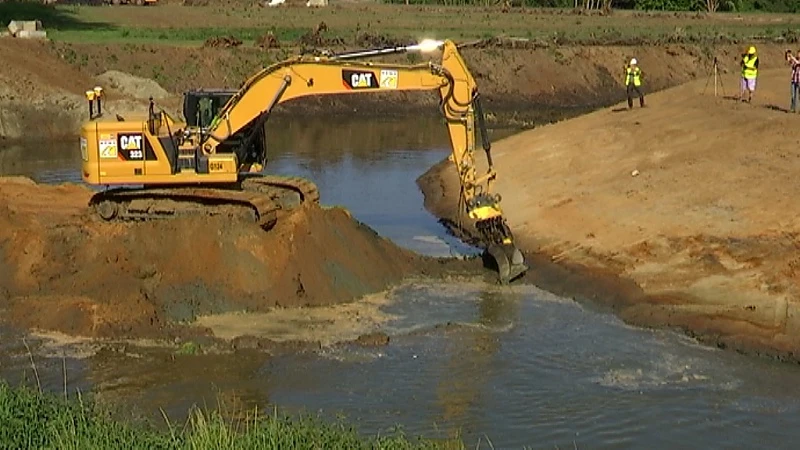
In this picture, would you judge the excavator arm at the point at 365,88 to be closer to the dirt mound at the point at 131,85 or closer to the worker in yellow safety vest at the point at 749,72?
the worker in yellow safety vest at the point at 749,72

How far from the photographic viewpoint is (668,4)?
10712 cm

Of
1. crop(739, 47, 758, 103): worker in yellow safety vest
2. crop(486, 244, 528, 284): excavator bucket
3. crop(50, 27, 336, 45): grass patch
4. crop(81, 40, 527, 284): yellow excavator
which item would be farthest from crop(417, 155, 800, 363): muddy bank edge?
crop(50, 27, 336, 45): grass patch

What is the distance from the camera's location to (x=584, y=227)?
25.9 m

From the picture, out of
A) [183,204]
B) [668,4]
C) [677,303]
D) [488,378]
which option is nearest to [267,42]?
[183,204]

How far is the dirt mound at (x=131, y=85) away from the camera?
4772 cm

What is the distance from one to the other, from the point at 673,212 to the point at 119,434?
16098 millimetres

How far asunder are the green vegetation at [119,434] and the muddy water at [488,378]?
9.00 feet

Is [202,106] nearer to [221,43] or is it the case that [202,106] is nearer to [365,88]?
[365,88]

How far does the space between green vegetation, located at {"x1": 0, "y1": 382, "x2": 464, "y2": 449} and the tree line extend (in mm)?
93642

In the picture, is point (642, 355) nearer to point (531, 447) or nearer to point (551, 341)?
point (551, 341)

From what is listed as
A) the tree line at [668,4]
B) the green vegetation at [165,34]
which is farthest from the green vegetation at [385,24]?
the tree line at [668,4]

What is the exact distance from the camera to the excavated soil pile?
19203mm

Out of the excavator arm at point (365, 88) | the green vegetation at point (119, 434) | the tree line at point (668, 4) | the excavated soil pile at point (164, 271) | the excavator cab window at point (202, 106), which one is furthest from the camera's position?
the tree line at point (668, 4)

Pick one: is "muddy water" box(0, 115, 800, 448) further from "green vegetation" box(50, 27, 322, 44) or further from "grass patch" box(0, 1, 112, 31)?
"grass patch" box(0, 1, 112, 31)
